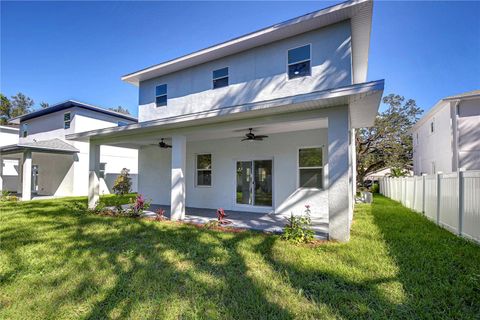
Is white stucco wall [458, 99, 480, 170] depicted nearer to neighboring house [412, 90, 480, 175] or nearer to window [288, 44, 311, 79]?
neighboring house [412, 90, 480, 175]

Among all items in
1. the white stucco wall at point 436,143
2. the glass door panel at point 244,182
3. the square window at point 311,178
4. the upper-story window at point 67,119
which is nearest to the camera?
the square window at point 311,178

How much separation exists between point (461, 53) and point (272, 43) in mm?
16713

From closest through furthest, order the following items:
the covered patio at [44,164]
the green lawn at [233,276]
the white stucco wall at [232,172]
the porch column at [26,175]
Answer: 1. the green lawn at [233,276]
2. the white stucco wall at [232,172]
3. the porch column at [26,175]
4. the covered patio at [44,164]

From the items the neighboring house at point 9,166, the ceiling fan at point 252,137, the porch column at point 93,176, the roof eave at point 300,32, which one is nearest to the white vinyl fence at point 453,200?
the roof eave at point 300,32

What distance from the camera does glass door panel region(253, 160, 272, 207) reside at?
9703 millimetres

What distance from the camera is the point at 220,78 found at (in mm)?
9930

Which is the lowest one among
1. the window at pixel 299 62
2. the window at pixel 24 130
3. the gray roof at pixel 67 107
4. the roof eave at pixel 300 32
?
the window at pixel 24 130

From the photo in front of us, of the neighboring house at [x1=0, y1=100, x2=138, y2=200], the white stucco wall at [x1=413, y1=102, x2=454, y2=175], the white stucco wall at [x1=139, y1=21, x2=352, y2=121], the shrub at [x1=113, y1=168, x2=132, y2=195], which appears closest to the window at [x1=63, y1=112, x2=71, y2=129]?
the neighboring house at [x1=0, y1=100, x2=138, y2=200]

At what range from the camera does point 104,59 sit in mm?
14711

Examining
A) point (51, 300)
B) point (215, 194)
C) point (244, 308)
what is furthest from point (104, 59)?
point (244, 308)

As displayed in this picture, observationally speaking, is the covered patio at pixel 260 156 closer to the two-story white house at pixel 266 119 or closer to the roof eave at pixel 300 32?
the two-story white house at pixel 266 119

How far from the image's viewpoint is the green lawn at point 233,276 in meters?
2.98

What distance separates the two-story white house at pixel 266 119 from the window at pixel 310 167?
0.04 metres

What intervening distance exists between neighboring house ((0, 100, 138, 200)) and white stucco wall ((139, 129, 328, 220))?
6.03 meters
